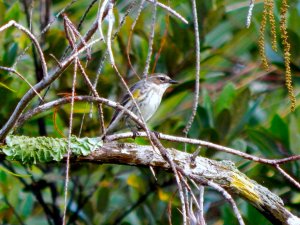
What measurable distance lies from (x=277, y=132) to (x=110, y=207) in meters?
1.38

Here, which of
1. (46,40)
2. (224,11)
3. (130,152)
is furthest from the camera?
(224,11)

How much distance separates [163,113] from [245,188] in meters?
2.58

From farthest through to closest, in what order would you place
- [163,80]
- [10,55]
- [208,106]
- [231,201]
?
[163,80] → [208,106] → [10,55] → [231,201]

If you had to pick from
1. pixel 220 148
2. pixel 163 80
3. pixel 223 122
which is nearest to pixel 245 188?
pixel 220 148

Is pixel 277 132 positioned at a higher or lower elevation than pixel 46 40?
lower

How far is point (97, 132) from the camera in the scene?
5453 millimetres

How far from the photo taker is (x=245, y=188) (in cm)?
337

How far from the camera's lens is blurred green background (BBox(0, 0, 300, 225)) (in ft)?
17.0

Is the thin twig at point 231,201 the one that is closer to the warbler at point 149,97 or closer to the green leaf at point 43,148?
the green leaf at point 43,148

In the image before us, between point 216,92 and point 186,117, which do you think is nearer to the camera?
point 186,117

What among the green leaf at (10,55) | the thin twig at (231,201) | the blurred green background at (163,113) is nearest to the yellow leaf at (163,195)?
the blurred green background at (163,113)

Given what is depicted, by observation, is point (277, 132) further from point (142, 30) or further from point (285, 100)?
point (142, 30)

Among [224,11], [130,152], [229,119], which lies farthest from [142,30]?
[130,152]

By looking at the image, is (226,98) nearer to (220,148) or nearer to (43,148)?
(43,148)
